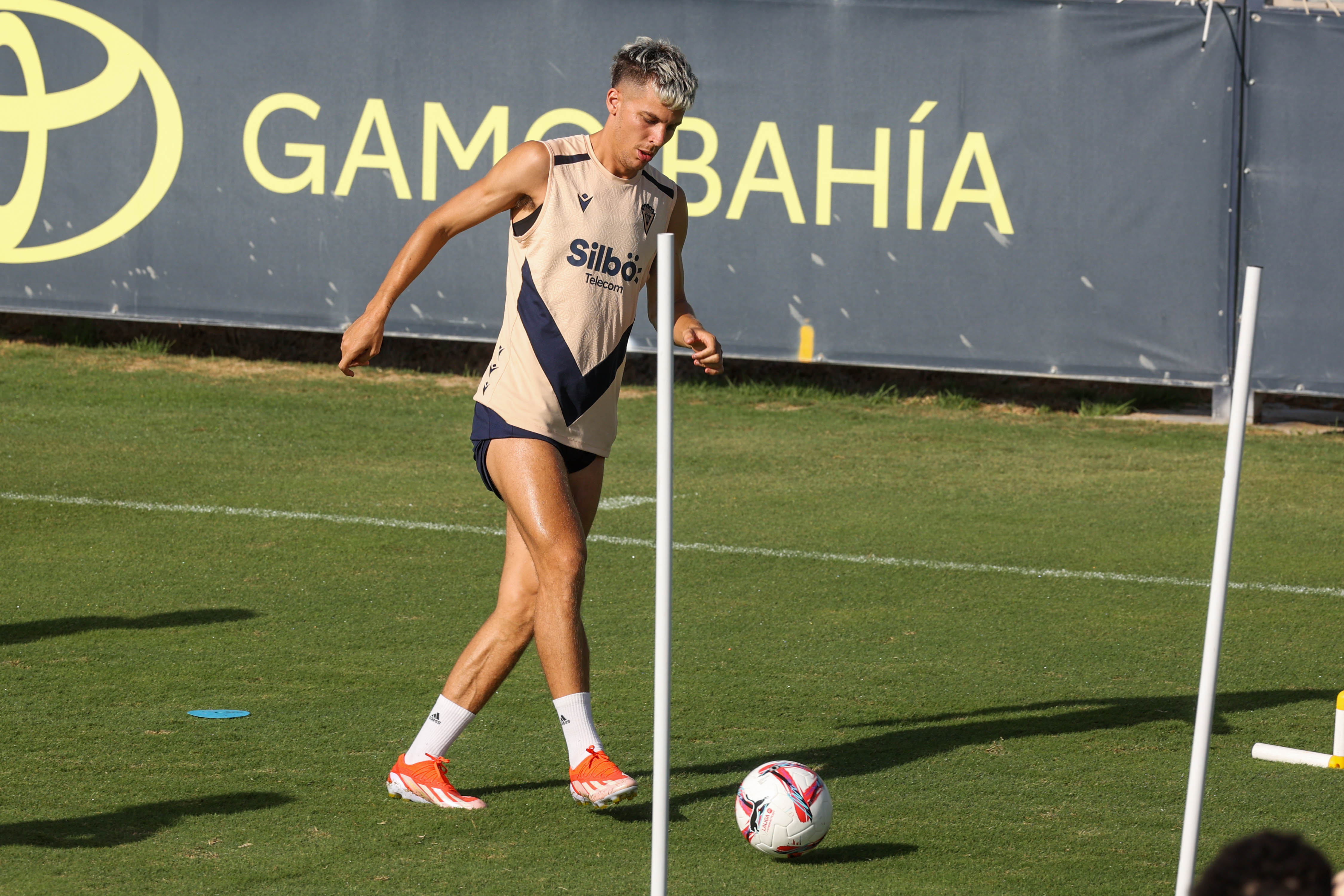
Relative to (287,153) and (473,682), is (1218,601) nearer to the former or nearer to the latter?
(473,682)

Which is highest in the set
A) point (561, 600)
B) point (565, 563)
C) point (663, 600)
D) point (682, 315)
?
point (682, 315)

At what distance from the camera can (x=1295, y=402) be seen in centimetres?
1382

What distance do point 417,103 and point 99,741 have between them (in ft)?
29.1

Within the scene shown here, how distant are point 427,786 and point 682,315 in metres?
1.56

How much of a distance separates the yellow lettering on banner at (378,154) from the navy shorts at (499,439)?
28.8ft

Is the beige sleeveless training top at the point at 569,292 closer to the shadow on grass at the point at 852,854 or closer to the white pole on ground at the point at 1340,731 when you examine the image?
the shadow on grass at the point at 852,854

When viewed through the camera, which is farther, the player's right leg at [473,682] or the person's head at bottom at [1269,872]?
the player's right leg at [473,682]

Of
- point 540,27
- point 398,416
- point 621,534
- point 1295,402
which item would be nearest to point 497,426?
point 621,534

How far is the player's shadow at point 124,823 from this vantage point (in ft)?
14.7

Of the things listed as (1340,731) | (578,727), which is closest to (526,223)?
(578,727)

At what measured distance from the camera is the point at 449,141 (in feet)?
44.2

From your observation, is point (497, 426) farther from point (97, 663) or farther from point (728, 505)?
point (728, 505)

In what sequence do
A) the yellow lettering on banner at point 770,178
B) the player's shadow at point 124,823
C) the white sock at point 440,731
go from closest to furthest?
1. the player's shadow at point 124,823
2. the white sock at point 440,731
3. the yellow lettering on banner at point 770,178

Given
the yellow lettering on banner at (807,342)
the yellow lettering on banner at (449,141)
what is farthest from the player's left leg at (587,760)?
the yellow lettering on banner at (449,141)
